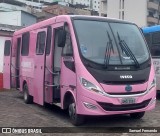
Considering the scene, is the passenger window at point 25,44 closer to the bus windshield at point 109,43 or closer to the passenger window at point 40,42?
the passenger window at point 40,42

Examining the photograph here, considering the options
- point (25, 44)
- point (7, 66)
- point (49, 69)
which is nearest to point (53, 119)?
point (49, 69)

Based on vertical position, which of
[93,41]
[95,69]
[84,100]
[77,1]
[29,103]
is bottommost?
[29,103]

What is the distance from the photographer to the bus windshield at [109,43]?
8.38 meters

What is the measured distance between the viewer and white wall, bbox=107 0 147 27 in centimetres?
6393

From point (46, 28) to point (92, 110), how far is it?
147 inches

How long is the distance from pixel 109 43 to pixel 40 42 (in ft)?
10.7

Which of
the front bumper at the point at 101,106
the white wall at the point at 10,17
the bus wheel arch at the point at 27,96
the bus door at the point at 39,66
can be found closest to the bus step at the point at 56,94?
the bus door at the point at 39,66

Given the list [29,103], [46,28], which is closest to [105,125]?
[46,28]

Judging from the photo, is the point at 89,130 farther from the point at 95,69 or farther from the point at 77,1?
the point at 77,1

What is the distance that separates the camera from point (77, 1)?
439ft

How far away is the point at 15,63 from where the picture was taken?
48.4ft

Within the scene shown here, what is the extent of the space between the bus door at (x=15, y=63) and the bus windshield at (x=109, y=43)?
626 cm

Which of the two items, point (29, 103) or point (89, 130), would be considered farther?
point (29, 103)

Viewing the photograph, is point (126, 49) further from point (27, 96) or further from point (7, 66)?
point (7, 66)
